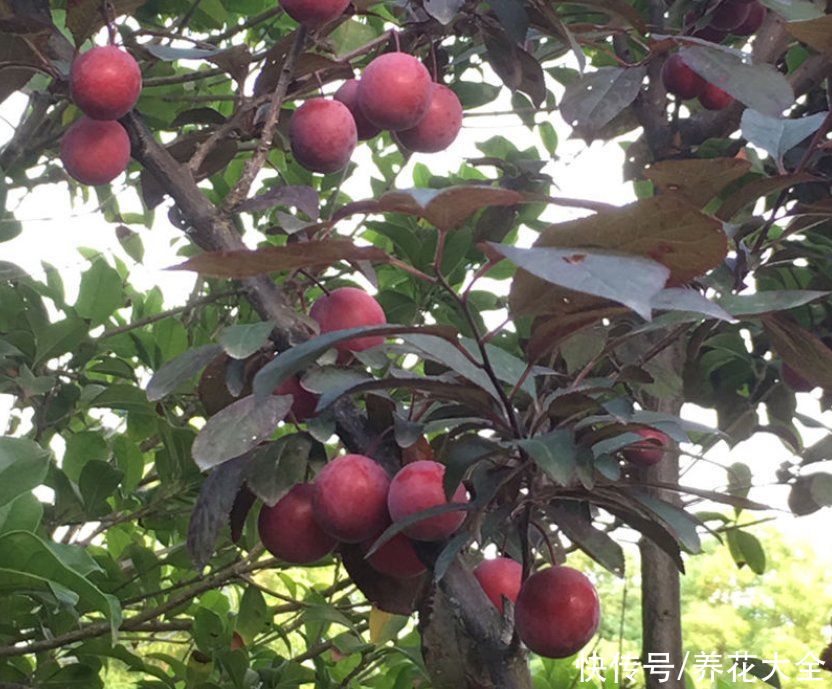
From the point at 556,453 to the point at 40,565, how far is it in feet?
1.05

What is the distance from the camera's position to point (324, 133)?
795 millimetres

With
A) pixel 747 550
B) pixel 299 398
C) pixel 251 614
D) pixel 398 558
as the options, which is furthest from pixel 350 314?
pixel 747 550

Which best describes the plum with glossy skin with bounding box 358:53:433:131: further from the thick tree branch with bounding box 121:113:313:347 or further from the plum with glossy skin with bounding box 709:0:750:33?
the plum with glossy skin with bounding box 709:0:750:33

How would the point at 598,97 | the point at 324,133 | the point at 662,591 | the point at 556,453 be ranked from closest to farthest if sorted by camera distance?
the point at 556,453 → the point at 324,133 → the point at 598,97 → the point at 662,591

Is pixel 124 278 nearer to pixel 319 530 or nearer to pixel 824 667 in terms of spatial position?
pixel 319 530

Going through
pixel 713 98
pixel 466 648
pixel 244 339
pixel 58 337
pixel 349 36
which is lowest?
pixel 466 648

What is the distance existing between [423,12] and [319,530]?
448mm

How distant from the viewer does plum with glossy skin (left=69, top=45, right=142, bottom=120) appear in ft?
2.45

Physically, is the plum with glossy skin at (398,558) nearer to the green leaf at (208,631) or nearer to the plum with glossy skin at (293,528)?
the plum with glossy skin at (293,528)

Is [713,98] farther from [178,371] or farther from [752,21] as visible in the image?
[178,371]

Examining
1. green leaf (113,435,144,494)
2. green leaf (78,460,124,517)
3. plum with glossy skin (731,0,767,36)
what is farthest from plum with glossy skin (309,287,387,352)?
plum with glossy skin (731,0,767,36)

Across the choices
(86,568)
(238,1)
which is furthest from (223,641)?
(238,1)

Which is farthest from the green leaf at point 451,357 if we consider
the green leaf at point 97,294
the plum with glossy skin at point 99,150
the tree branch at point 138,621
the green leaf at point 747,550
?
the green leaf at point 747,550

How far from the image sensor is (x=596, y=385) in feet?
2.11
